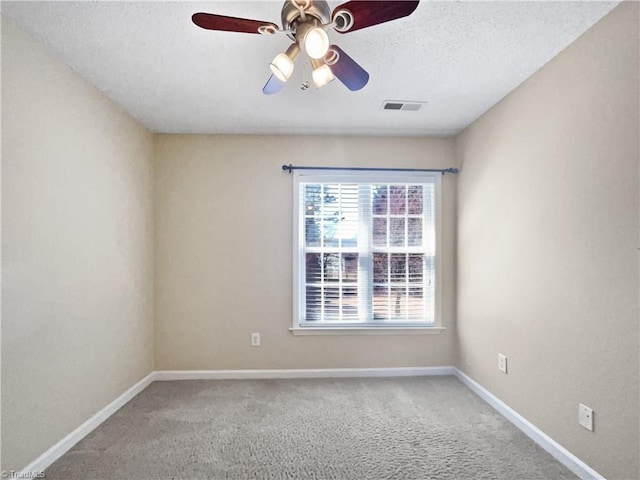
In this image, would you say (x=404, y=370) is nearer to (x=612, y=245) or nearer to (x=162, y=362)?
(x=612, y=245)

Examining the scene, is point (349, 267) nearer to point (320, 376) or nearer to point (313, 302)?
point (313, 302)

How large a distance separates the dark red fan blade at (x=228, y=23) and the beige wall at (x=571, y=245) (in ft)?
5.65

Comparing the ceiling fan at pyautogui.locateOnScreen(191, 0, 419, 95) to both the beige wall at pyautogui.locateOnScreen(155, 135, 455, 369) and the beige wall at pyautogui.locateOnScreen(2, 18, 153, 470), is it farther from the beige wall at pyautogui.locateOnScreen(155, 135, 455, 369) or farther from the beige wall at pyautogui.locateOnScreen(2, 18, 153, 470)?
the beige wall at pyautogui.locateOnScreen(155, 135, 455, 369)

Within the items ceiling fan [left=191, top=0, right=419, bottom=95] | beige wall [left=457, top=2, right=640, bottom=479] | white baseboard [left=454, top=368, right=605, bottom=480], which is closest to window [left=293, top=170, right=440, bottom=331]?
beige wall [left=457, top=2, right=640, bottom=479]

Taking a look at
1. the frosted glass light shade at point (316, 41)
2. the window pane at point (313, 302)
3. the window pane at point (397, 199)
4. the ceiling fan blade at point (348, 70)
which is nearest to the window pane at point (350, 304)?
the window pane at point (313, 302)

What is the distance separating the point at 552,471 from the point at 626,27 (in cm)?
237

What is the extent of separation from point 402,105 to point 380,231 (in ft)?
4.02

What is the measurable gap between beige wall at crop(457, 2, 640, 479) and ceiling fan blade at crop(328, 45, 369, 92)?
1.28m

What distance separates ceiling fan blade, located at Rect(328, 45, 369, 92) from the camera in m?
1.45

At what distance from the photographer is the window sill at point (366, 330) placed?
3266 mm

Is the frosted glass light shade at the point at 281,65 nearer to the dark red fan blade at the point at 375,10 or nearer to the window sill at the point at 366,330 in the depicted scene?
the dark red fan blade at the point at 375,10

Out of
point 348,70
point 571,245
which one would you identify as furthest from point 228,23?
point 571,245

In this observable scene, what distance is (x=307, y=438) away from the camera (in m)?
2.19

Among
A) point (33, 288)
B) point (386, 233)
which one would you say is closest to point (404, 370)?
point (386, 233)
